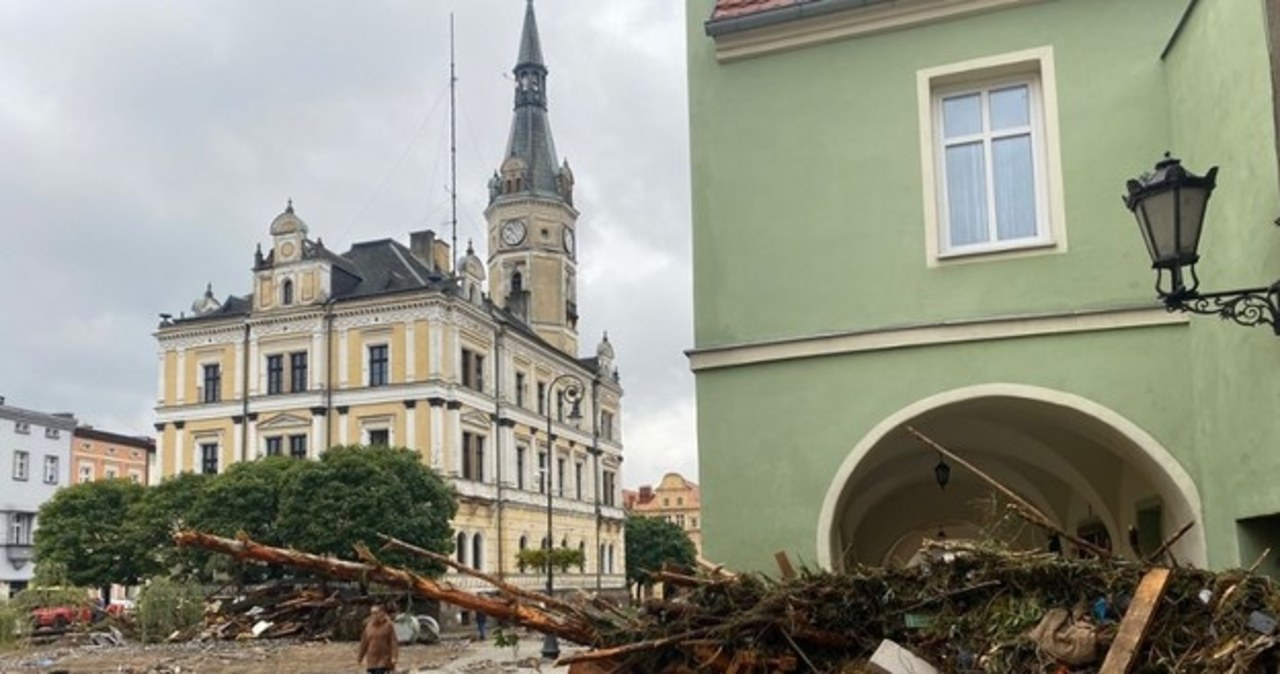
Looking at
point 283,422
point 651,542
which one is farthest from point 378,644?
point 651,542

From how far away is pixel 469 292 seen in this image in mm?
60000

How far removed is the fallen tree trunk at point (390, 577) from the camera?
647 cm

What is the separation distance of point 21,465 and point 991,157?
231ft

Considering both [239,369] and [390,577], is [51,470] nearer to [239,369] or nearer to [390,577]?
[239,369]

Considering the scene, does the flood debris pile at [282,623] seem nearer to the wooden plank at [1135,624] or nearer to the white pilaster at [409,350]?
the white pilaster at [409,350]

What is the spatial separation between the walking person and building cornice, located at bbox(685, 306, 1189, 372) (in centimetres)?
891

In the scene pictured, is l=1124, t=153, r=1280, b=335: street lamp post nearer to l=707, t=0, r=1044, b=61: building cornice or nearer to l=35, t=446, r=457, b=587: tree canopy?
l=707, t=0, r=1044, b=61: building cornice

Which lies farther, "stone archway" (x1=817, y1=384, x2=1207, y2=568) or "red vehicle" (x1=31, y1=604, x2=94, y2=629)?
"red vehicle" (x1=31, y1=604, x2=94, y2=629)

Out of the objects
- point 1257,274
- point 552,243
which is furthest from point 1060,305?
point 552,243

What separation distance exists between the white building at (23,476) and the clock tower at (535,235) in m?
28.1

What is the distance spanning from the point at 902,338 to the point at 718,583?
3.55 metres

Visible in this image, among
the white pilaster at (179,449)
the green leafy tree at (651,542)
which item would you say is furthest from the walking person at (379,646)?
the green leafy tree at (651,542)

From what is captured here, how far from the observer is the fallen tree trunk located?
6473 millimetres

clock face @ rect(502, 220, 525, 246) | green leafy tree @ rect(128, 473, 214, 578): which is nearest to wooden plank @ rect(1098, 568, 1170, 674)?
green leafy tree @ rect(128, 473, 214, 578)
